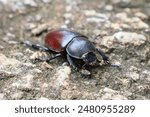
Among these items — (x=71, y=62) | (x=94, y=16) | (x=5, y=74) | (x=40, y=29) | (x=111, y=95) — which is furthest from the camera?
(x=94, y=16)

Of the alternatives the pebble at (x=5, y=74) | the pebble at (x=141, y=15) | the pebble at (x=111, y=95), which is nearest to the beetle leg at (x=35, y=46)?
the pebble at (x=5, y=74)

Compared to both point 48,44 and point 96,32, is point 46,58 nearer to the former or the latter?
point 48,44

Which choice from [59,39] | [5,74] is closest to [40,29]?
[59,39]

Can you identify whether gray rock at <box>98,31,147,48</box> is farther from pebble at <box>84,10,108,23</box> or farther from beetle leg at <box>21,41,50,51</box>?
beetle leg at <box>21,41,50,51</box>

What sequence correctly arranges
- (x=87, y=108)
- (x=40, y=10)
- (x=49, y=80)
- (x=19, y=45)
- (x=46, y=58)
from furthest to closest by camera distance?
(x=40, y=10) → (x=19, y=45) → (x=46, y=58) → (x=49, y=80) → (x=87, y=108)

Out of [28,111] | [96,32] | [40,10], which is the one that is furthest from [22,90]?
[40,10]

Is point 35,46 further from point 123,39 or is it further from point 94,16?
point 94,16
